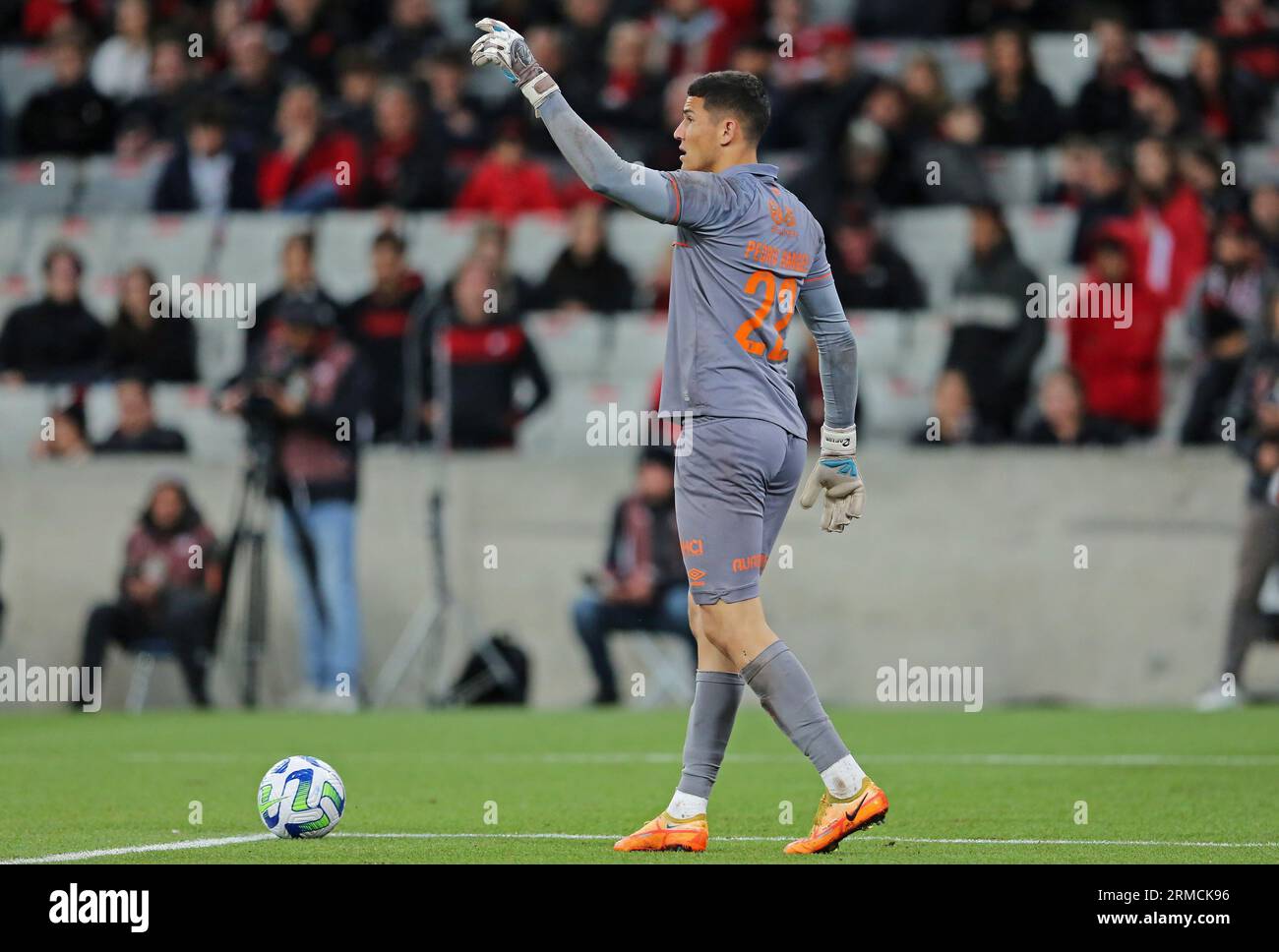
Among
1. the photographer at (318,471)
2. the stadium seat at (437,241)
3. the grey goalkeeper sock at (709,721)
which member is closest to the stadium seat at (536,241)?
the stadium seat at (437,241)

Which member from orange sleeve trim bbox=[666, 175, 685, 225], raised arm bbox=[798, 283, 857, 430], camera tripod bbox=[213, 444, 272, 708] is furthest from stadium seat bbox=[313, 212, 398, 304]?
orange sleeve trim bbox=[666, 175, 685, 225]

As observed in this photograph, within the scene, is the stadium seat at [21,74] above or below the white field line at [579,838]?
above

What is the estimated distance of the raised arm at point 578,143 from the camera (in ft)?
22.7

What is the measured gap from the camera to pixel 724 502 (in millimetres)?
7254

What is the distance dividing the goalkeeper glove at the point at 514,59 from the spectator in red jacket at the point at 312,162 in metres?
12.6

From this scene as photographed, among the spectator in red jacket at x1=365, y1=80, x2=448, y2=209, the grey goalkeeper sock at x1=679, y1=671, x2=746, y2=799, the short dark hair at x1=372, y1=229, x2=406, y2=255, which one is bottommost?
the grey goalkeeper sock at x1=679, y1=671, x2=746, y2=799

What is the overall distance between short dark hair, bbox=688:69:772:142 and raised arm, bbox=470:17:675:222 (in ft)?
1.52

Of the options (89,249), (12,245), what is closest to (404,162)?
(89,249)

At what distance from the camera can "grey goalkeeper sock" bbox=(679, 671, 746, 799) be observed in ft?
24.6

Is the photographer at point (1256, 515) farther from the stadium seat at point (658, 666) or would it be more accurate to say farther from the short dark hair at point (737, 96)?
the short dark hair at point (737, 96)

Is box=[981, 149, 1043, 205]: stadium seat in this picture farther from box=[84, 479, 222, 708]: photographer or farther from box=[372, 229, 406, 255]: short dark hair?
box=[84, 479, 222, 708]: photographer

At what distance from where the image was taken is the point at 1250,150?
19141mm

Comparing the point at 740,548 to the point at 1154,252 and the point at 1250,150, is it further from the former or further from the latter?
the point at 1250,150

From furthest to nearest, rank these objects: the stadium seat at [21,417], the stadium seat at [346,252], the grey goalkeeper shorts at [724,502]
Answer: the stadium seat at [346,252]
the stadium seat at [21,417]
the grey goalkeeper shorts at [724,502]
